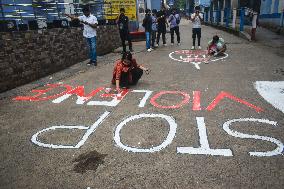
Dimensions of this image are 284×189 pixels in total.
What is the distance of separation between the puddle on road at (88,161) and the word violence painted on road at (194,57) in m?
5.59

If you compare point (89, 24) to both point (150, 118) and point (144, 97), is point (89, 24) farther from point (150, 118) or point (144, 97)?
point (150, 118)

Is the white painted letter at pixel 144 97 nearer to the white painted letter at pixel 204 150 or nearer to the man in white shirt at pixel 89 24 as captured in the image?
the white painted letter at pixel 204 150

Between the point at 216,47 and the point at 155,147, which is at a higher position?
the point at 216,47

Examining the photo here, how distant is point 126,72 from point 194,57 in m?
4.50

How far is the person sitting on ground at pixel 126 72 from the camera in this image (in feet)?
21.1

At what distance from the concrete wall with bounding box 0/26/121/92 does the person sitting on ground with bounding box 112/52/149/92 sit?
2.67 metres

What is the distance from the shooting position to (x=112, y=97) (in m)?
6.08

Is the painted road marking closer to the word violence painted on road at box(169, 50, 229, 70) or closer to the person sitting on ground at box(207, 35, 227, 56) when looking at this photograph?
the word violence painted on road at box(169, 50, 229, 70)

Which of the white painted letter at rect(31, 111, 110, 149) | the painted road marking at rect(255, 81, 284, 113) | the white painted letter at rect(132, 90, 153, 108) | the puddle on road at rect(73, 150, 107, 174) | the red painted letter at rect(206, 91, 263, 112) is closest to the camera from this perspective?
the puddle on road at rect(73, 150, 107, 174)

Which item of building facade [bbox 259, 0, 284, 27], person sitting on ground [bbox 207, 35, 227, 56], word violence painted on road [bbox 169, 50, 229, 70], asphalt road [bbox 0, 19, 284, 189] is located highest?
building facade [bbox 259, 0, 284, 27]

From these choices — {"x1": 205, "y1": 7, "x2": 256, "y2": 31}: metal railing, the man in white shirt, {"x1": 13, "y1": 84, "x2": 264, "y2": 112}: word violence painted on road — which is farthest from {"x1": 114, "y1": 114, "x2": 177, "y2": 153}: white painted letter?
{"x1": 205, "y1": 7, "x2": 256, "y2": 31}: metal railing

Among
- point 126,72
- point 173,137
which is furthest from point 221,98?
point 126,72

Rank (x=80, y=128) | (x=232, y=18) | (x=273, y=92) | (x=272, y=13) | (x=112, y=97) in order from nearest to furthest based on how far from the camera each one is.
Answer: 1. (x=80, y=128)
2. (x=273, y=92)
3. (x=112, y=97)
4. (x=272, y=13)
5. (x=232, y=18)

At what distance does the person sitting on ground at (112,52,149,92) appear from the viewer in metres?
6.45
